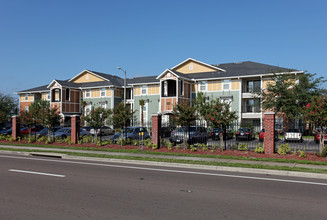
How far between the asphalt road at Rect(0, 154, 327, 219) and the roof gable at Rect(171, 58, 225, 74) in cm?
3384

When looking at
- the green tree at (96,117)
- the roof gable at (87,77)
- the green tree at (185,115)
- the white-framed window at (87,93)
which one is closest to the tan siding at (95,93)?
the white-framed window at (87,93)

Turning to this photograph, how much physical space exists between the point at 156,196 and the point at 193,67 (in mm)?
39020

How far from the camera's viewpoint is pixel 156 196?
7406mm

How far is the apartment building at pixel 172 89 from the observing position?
122ft

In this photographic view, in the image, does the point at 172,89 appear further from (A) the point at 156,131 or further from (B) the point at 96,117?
(A) the point at 156,131

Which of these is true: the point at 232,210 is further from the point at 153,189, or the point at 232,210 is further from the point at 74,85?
the point at 74,85

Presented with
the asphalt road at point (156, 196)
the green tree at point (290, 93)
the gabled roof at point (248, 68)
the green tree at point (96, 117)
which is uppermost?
the gabled roof at point (248, 68)

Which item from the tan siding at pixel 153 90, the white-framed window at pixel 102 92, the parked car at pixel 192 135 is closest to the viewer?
the parked car at pixel 192 135

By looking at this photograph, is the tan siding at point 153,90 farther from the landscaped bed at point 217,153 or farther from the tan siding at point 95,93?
the landscaped bed at point 217,153

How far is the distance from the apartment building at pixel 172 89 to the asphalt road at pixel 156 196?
77.9 feet

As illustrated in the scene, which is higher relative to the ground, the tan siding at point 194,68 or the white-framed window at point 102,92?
the tan siding at point 194,68

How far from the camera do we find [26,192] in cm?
771

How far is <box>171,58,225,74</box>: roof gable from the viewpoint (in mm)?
43531

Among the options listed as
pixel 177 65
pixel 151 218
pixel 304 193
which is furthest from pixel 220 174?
pixel 177 65
